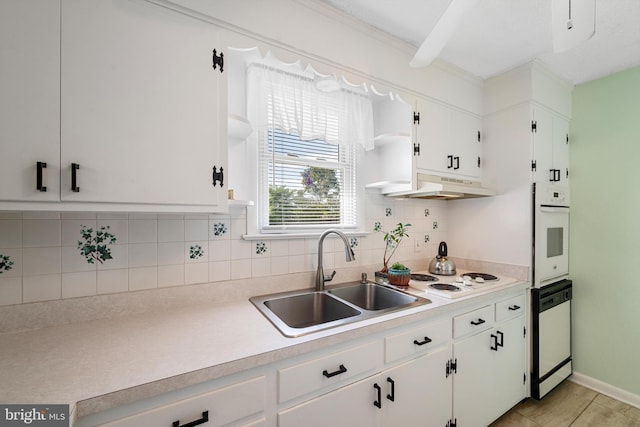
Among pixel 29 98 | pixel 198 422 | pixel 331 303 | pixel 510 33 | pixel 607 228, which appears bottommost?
pixel 198 422

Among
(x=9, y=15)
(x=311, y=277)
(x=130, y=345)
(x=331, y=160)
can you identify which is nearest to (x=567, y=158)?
(x=331, y=160)

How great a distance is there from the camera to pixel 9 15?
0.84 metres

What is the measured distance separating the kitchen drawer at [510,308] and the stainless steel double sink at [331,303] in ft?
2.19

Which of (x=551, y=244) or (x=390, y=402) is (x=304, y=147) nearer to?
(x=390, y=402)

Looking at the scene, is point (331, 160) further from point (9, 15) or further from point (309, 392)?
point (9, 15)

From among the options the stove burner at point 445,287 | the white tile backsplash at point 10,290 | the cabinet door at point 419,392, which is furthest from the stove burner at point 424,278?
the white tile backsplash at point 10,290

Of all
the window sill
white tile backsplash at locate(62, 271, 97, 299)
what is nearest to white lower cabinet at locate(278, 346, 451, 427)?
the window sill

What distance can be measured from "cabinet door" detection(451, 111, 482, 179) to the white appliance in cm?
44

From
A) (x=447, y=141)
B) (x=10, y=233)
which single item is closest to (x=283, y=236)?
(x=10, y=233)

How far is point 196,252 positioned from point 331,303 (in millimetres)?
783

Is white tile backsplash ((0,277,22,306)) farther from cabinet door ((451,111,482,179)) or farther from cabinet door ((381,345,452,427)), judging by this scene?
cabinet door ((451,111,482,179))

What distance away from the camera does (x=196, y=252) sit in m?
1.40

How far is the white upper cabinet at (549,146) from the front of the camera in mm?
2033

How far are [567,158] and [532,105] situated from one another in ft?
2.26
